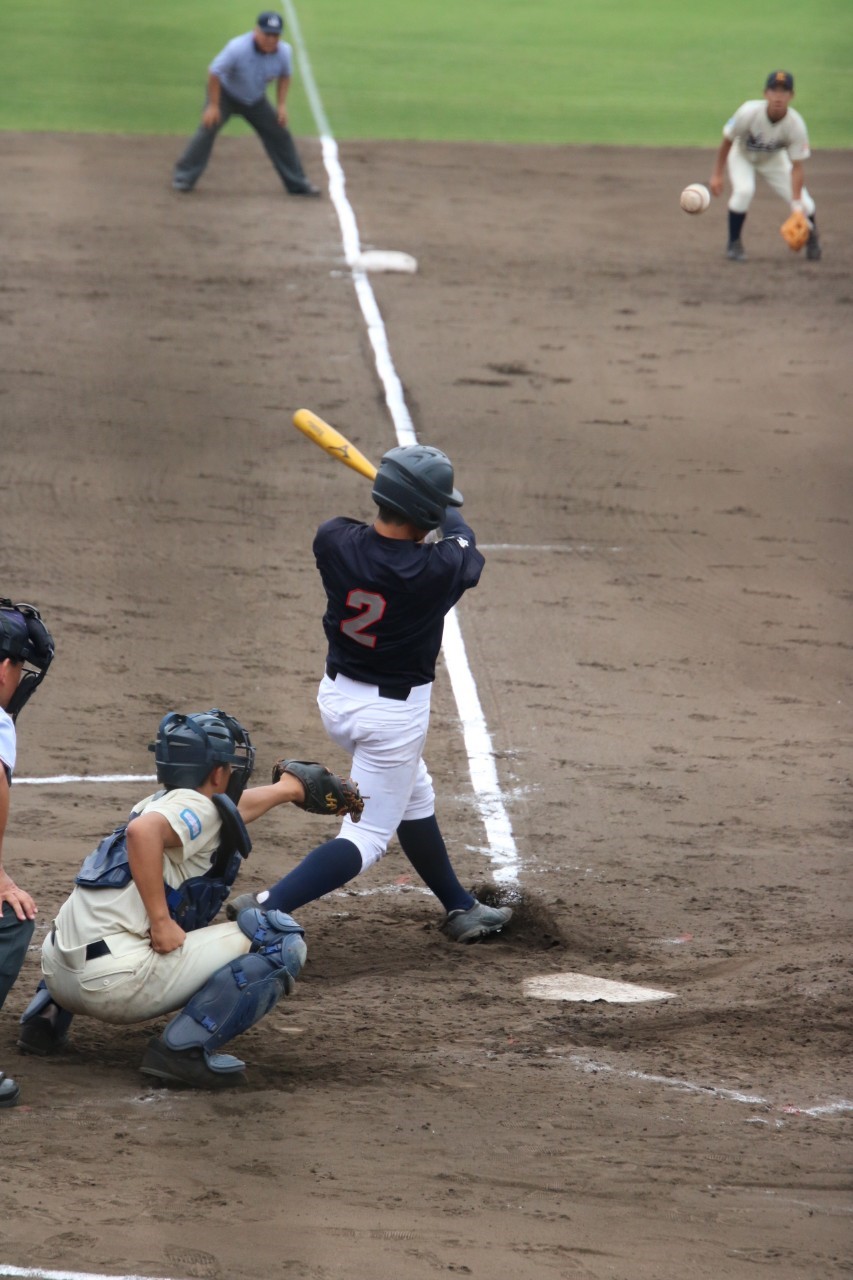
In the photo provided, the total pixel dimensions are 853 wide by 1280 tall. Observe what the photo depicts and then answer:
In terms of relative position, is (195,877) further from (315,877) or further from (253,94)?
(253,94)

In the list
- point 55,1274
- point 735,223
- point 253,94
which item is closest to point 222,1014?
point 55,1274

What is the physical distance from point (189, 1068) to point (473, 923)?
139cm

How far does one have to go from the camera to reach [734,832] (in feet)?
19.8

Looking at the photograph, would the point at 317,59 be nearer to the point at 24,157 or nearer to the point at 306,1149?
the point at 24,157

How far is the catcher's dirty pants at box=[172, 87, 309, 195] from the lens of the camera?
48.3 feet

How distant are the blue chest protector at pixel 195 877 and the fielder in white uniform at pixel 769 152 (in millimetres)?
10680

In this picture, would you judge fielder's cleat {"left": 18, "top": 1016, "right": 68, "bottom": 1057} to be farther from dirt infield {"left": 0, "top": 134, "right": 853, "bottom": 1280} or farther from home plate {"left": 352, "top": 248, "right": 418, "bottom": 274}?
home plate {"left": 352, "top": 248, "right": 418, "bottom": 274}

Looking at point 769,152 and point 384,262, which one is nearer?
point 384,262

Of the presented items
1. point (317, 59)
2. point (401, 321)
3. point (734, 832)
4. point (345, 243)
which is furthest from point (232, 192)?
point (734, 832)

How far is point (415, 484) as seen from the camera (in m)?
4.53

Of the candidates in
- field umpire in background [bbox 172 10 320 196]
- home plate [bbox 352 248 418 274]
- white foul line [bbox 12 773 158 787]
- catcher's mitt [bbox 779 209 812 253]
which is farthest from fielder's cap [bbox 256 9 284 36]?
white foul line [bbox 12 773 158 787]

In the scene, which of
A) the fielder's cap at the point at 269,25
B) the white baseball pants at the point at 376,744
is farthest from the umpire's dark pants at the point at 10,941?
the fielder's cap at the point at 269,25

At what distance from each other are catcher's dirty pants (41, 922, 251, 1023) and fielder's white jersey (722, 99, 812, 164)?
11115 millimetres

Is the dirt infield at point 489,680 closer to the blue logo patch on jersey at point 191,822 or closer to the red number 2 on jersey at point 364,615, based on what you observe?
the blue logo patch on jersey at point 191,822
